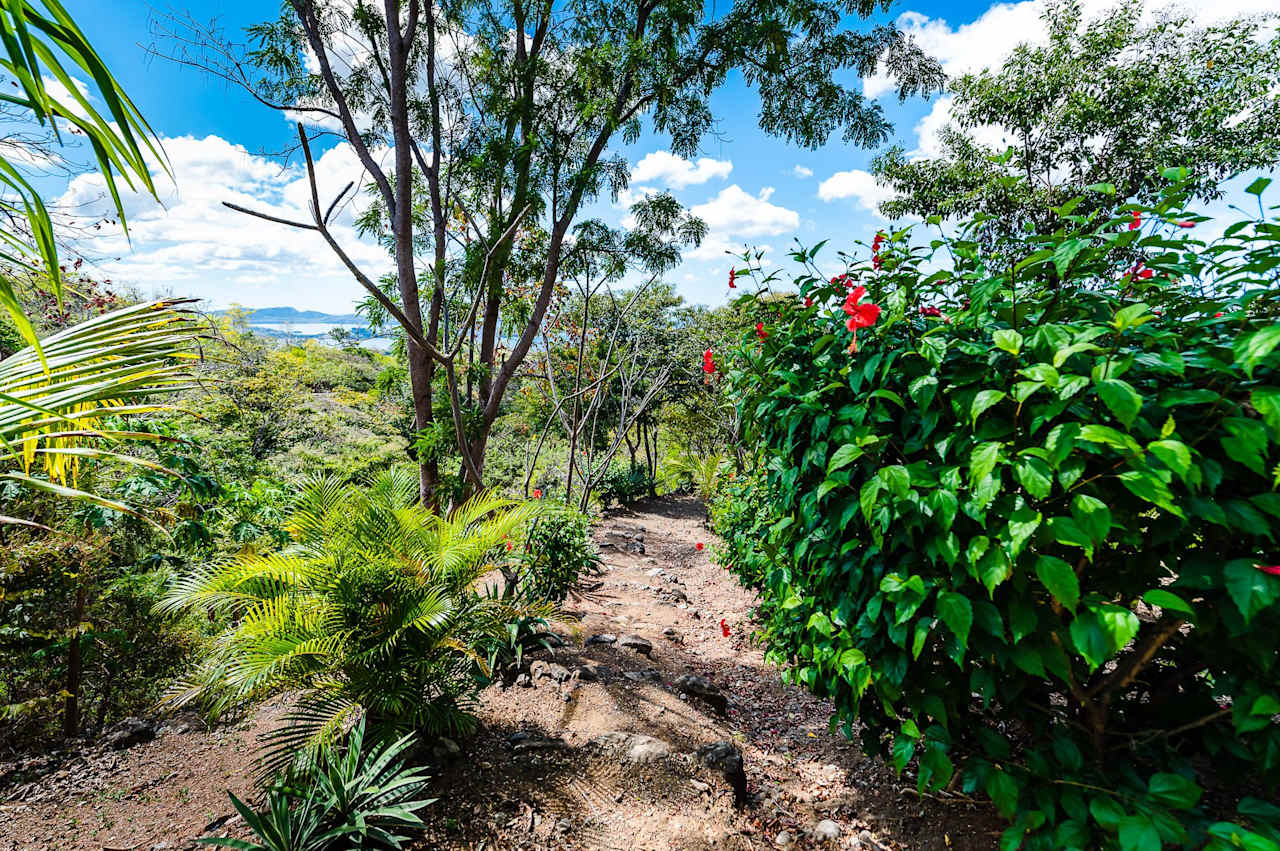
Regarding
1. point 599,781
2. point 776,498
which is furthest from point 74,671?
point 776,498

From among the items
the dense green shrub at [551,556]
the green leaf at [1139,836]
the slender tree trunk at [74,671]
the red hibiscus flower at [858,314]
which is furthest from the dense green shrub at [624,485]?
the green leaf at [1139,836]

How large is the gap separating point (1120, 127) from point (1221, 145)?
101 centimetres

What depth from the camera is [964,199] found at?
7.07 m

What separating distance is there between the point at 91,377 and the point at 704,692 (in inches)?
120

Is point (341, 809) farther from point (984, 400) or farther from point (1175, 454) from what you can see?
point (1175, 454)

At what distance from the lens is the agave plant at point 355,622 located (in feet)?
6.52

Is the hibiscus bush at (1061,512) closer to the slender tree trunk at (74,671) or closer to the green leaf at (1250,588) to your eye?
the green leaf at (1250,588)

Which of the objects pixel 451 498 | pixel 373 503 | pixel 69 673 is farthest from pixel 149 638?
pixel 373 503

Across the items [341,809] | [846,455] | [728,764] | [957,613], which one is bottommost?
[728,764]

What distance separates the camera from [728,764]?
2.27m

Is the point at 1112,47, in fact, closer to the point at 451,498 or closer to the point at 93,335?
the point at 451,498

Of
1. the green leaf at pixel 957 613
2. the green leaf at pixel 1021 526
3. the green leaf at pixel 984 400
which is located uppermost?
the green leaf at pixel 984 400

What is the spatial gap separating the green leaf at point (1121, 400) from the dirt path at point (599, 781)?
1.69 metres

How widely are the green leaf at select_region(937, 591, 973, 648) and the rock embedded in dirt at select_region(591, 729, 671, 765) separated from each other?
5.11 ft
